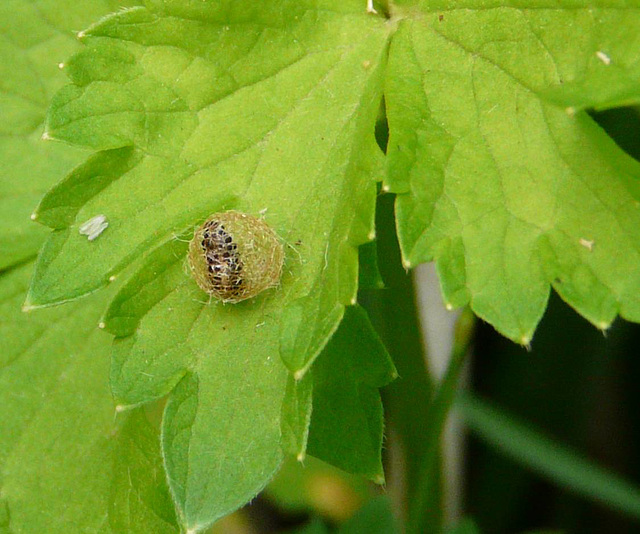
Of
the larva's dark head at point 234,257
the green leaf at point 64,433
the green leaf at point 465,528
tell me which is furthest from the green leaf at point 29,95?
the green leaf at point 465,528

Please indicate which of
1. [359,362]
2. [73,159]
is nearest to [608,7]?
[359,362]

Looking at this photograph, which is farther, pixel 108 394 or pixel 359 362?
pixel 108 394

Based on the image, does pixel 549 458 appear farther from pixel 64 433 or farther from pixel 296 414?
pixel 64 433

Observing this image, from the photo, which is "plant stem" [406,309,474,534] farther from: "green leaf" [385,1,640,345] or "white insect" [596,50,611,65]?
"white insect" [596,50,611,65]

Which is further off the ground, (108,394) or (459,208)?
(459,208)

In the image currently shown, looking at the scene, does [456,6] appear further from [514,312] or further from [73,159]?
[73,159]

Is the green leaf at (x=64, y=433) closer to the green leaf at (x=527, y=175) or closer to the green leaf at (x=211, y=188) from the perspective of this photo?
the green leaf at (x=211, y=188)
